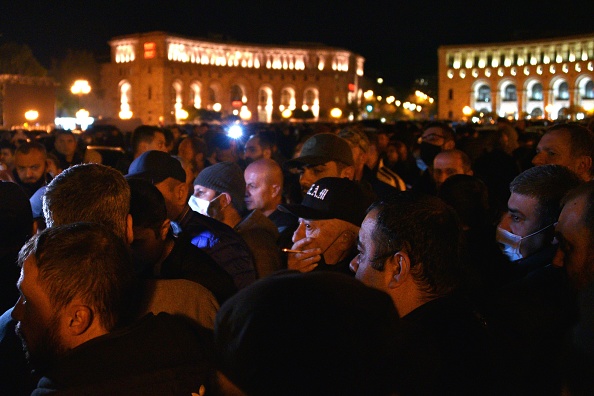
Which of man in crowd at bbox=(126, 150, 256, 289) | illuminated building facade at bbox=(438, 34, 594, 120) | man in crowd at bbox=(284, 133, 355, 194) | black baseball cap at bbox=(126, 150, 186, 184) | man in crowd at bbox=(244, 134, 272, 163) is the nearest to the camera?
man in crowd at bbox=(126, 150, 256, 289)

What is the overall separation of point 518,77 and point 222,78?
41451 mm

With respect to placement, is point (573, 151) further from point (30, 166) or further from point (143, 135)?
point (30, 166)

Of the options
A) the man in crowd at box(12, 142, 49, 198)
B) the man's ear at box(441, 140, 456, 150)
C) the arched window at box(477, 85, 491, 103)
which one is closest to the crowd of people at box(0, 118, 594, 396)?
the man in crowd at box(12, 142, 49, 198)

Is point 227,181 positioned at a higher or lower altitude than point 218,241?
higher

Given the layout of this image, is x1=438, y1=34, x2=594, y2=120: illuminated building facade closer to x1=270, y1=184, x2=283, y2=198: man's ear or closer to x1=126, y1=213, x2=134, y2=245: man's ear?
x1=270, y1=184, x2=283, y2=198: man's ear

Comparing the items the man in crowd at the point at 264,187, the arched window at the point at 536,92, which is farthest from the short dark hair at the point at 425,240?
the arched window at the point at 536,92

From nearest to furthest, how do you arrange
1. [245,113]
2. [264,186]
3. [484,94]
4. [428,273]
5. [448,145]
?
[428,273], [264,186], [448,145], [245,113], [484,94]

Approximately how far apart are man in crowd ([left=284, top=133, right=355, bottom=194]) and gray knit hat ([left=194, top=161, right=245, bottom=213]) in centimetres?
62

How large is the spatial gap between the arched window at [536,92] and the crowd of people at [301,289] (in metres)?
100

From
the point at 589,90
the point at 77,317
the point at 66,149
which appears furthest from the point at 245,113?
the point at 77,317

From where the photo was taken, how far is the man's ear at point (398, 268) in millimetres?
2346

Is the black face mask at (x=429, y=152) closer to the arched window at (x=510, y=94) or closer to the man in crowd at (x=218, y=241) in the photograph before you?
the man in crowd at (x=218, y=241)

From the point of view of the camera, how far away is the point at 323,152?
5621 millimetres

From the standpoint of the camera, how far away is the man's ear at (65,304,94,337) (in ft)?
7.24
